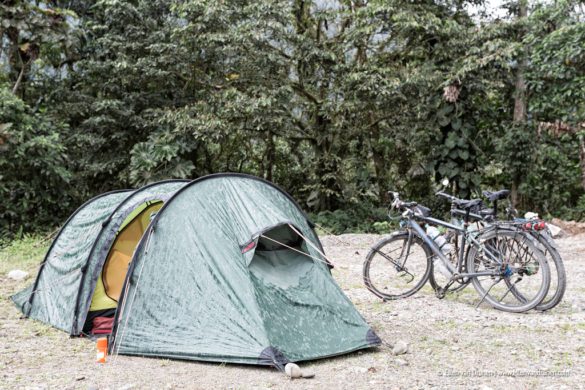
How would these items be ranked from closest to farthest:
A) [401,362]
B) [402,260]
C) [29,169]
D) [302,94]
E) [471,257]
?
[401,362], [471,257], [402,260], [29,169], [302,94]

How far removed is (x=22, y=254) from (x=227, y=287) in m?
6.20

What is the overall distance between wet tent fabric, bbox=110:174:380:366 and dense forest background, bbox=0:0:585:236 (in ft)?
22.1

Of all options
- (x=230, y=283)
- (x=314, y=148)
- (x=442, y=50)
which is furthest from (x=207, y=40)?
(x=230, y=283)

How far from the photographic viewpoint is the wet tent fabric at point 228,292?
12.3 feet

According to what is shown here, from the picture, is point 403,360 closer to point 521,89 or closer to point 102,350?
point 102,350

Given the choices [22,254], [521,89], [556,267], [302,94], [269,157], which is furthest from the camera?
[269,157]

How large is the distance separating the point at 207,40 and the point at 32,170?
14.2 feet

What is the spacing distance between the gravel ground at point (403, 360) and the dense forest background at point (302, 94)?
647 centimetres

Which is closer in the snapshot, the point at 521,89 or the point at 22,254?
the point at 22,254

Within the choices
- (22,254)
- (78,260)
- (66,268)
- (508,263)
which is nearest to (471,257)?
(508,263)

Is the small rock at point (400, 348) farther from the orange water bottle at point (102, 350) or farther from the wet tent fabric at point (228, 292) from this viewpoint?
the orange water bottle at point (102, 350)

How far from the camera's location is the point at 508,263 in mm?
4852

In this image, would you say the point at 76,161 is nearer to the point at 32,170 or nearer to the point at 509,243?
the point at 32,170

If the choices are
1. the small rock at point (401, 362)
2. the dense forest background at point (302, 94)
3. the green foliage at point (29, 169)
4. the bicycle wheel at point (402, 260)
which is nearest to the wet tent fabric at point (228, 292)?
the small rock at point (401, 362)
